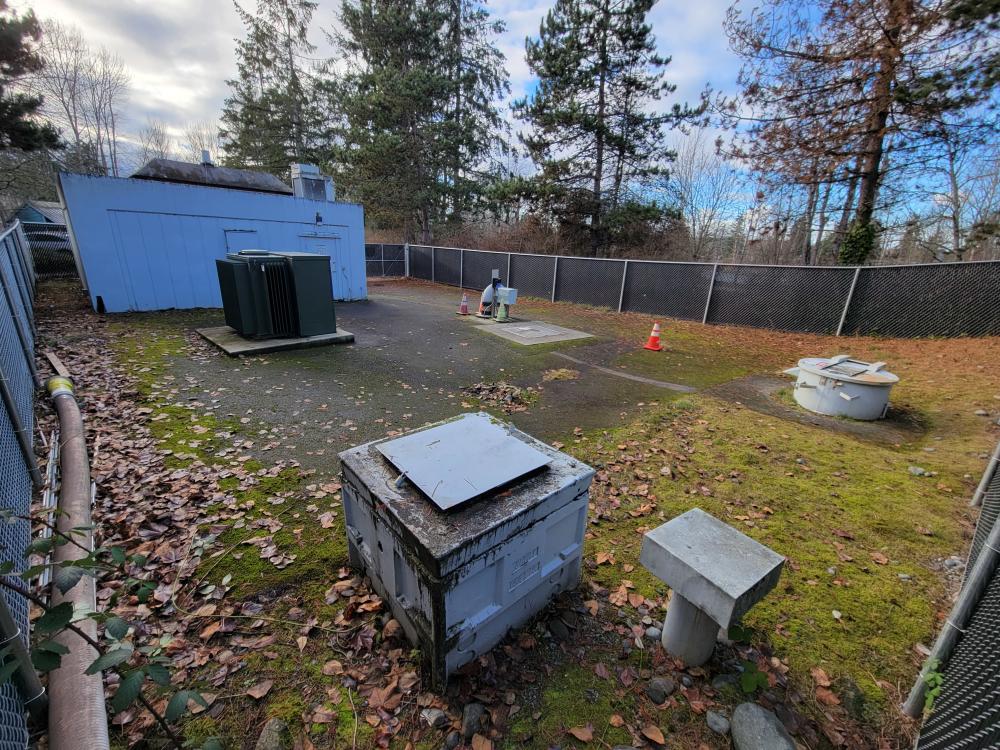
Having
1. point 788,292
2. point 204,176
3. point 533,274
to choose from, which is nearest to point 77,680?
point 788,292

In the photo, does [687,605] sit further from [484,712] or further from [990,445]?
[990,445]

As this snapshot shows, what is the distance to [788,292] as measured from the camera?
393 inches

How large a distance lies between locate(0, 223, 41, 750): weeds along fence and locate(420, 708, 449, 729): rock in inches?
54.3

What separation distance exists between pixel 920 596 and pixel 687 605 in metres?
1.76

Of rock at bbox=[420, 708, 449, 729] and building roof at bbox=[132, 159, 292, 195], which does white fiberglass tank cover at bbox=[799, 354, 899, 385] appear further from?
building roof at bbox=[132, 159, 292, 195]

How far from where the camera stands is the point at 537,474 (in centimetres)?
218

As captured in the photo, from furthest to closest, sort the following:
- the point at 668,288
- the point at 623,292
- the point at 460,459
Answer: the point at 623,292
the point at 668,288
the point at 460,459

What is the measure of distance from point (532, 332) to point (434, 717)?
8.33 meters

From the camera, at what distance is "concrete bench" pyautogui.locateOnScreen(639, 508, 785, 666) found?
176 centimetres

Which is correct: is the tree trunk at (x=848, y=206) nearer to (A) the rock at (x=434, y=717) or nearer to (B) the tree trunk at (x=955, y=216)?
(B) the tree trunk at (x=955, y=216)

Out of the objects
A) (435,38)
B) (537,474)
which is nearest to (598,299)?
(537,474)

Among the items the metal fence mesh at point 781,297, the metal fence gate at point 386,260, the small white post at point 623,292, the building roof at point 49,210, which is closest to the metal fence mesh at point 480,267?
the metal fence gate at point 386,260

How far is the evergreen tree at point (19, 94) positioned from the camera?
37.7 feet

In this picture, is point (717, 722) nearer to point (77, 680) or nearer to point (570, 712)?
point (570, 712)
